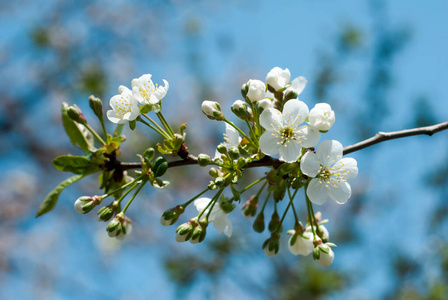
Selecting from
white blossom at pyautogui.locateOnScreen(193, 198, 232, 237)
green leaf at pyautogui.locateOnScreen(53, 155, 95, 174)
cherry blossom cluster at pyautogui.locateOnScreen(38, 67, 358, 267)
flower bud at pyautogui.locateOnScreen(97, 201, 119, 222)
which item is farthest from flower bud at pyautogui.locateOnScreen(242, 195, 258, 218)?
green leaf at pyautogui.locateOnScreen(53, 155, 95, 174)

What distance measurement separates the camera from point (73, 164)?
1.55m

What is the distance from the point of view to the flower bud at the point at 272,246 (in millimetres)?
1521

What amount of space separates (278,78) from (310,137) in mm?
318

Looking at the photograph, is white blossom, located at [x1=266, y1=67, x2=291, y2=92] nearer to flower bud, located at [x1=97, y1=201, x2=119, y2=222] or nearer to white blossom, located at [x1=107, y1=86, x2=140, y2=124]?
white blossom, located at [x1=107, y1=86, x2=140, y2=124]

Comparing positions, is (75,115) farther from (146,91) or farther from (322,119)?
(322,119)

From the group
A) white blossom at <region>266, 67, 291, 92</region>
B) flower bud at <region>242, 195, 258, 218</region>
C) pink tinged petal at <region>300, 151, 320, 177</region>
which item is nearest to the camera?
pink tinged petal at <region>300, 151, 320, 177</region>

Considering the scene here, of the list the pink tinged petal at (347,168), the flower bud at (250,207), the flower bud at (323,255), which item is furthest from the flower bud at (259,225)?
the pink tinged petal at (347,168)

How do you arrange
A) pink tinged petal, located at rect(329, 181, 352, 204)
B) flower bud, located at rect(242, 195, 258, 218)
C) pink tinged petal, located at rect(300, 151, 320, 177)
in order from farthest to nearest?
flower bud, located at rect(242, 195, 258, 218), pink tinged petal, located at rect(329, 181, 352, 204), pink tinged petal, located at rect(300, 151, 320, 177)

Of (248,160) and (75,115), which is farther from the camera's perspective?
(75,115)

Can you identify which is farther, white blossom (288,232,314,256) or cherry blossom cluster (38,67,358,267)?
white blossom (288,232,314,256)

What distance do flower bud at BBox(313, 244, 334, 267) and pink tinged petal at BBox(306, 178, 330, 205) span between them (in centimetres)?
18

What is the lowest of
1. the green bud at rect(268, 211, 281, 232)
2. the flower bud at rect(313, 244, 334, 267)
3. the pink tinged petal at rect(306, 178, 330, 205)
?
the flower bud at rect(313, 244, 334, 267)

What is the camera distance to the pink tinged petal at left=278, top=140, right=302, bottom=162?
1286 millimetres

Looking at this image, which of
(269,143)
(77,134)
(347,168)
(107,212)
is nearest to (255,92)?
(269,143)
